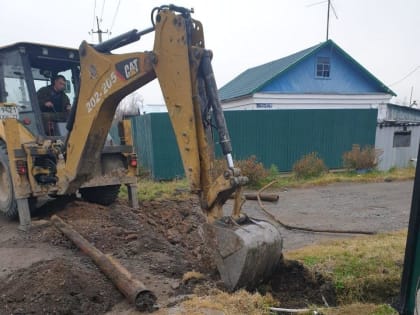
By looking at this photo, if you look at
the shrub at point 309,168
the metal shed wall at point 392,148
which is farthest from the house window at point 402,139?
the shrub at point 309,168

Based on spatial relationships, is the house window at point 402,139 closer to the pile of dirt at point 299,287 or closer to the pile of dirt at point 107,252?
the pile of dirt at point 107,252

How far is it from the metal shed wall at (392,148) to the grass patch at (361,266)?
371 inches

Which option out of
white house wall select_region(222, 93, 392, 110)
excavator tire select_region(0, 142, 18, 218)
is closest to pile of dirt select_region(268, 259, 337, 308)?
excavator tire select_region(0, 142, 18, 218)

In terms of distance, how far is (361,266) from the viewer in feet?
11.9

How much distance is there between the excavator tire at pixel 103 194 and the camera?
20.8ft

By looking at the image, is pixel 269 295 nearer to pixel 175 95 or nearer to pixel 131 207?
pixel 175 95

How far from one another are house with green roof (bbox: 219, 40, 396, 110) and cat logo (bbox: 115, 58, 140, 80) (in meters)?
13.6

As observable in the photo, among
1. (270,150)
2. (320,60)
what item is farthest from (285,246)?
(320,60)

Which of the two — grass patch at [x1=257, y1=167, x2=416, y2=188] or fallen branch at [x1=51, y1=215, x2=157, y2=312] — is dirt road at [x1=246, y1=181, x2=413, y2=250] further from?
fallen branch at [x1=51, y1=215, x2=157, y2=312]

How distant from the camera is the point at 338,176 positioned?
1034 centimetres

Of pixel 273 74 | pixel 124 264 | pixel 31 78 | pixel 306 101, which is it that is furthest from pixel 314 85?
pixel 124 264

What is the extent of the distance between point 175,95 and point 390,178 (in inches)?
368

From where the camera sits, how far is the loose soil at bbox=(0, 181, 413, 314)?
10.3 feet

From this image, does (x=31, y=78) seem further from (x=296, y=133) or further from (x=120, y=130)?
(x=296, y=133)
